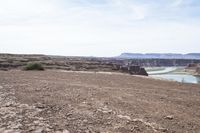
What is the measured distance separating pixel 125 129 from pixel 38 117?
9.44ft

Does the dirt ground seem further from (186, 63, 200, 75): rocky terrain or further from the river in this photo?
(186, 63, 200, 75): rocky terrain

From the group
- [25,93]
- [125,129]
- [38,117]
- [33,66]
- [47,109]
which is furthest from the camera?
[33,66]

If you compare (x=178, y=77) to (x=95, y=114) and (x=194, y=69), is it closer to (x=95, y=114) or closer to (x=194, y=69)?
(x=194, y=69)

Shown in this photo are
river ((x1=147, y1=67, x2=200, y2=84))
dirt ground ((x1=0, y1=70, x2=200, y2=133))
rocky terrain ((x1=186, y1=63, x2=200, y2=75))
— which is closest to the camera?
dirt ground ((x1=0, y1=70, x2=200, y2=133))

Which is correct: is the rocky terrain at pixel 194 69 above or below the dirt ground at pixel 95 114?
below

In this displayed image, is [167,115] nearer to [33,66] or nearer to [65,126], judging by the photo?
[65,126]

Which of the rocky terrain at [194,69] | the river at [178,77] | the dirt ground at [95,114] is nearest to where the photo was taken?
the dirt ground at [95,114]

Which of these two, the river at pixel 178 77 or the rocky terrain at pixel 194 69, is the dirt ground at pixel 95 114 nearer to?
the river at pixel 178 77

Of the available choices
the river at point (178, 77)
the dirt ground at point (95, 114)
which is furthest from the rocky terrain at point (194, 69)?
the dirt ground at point (95, 114)

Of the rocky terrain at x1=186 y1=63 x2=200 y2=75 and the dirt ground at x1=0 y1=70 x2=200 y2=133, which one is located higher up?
the dirt ground at x1=0 y1=70 x2=200 y2=133

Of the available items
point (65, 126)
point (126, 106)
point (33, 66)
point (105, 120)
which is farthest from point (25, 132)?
point (33, 66)

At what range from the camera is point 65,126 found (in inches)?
352

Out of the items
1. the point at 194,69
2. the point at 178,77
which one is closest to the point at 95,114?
the point at 178,77

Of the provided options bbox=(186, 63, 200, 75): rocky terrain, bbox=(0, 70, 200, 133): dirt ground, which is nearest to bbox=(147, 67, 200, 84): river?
bbox=(186, 63, 200, 75): rocky terrain
